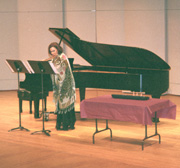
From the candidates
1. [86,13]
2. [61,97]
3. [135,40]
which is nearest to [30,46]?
[86,13]

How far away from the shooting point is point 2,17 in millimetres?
10633

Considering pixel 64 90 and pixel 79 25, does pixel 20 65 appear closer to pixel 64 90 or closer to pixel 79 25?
pixel 64 90

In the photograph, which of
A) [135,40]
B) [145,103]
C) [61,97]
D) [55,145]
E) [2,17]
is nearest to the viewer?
[145,103]

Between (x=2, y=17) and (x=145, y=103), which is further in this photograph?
(x=2, y=17)

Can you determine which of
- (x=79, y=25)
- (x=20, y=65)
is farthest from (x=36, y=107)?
(x=79, y=25)

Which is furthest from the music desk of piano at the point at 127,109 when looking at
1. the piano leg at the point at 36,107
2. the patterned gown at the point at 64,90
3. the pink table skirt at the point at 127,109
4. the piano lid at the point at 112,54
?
the piano leg at the point at 36,107

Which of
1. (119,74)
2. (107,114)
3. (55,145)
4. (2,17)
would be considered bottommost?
(55,145)

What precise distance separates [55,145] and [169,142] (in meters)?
1.52

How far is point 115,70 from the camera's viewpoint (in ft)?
23.8

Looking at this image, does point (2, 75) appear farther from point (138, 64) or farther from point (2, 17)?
point (138, 64)

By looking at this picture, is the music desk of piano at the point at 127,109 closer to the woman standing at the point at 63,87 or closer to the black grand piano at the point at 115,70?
the woman standing at the point at 63,87

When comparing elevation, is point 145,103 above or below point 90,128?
above

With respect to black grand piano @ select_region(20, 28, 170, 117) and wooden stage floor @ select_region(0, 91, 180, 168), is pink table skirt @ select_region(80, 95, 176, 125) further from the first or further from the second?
black grand piano @ select_region(20, 28, 170, 117)

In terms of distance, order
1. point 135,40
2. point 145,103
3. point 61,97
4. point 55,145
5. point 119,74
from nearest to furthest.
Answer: point 145,103 < point 55,145 < point 61,97 < point 119,74 < point 135,40
